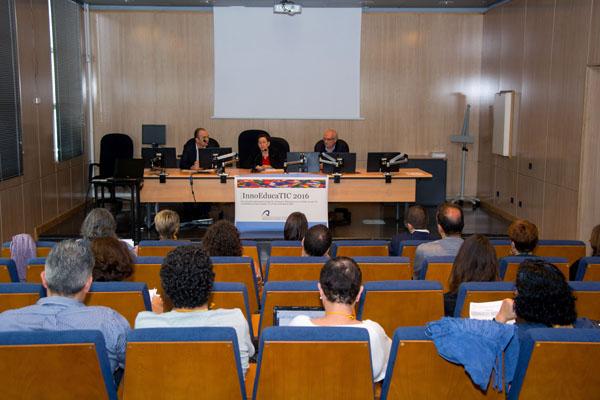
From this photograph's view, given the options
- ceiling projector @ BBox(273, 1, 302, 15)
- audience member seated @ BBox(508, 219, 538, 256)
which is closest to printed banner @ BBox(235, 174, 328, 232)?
audience member seated @ BBox(508, 219, 538, 256)

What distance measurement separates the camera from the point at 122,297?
3.22m

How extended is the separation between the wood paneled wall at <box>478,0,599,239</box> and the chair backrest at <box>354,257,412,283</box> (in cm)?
456

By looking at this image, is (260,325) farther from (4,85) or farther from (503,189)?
(503,189)

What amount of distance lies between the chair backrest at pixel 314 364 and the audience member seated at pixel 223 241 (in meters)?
2.19

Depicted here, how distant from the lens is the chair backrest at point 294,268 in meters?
4.07

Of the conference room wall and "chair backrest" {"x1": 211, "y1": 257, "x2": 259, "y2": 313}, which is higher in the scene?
the conference room wall

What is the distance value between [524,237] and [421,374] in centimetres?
231

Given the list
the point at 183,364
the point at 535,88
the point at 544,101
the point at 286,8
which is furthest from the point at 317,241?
the point at 286,8

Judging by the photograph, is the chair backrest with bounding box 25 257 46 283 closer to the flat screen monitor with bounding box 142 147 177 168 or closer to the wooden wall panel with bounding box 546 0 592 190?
the flat screen monitor with bounding box 142 147 177 168

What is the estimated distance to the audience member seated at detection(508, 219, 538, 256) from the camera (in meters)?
4.48

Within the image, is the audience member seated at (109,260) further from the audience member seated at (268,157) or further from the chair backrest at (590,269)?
the audience member seated at (268,157)

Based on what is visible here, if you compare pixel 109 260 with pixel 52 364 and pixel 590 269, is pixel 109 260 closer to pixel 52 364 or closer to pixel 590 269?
pixel 52 364

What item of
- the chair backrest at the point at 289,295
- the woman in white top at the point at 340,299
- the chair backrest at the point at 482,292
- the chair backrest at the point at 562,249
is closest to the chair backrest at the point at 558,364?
the woman in white top at the point at 340,299

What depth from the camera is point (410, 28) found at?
1225 cm
